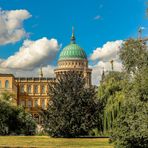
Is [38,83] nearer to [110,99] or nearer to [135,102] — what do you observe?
[110,99]

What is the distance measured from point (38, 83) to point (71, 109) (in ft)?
274

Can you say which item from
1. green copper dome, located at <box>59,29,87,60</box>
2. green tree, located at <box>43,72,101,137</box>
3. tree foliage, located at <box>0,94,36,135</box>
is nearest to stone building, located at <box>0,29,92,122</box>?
green copper dome, located at <box>59,29,87,60</box>

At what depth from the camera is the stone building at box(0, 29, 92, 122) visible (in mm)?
105938

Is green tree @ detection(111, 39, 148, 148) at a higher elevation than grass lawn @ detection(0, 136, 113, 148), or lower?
higher

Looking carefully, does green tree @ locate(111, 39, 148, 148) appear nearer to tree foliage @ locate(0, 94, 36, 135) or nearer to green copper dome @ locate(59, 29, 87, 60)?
tree foliage @ locate(0, 94, 36, 135)

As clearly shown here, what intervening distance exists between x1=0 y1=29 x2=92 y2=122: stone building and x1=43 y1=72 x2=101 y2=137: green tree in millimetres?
56699

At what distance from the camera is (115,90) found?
5231 cm

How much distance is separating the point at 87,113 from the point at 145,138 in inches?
697

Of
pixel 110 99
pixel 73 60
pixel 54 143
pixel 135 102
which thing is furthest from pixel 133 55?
pixel 73 60

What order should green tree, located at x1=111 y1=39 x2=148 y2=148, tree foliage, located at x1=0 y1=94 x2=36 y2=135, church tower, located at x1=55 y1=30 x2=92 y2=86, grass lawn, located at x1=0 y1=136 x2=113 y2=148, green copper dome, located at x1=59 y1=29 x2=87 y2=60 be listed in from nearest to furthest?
green tree, located at x1=111 y1=39 x2=148 y2=148 < grass lawn, located at x1=0 y1=136 x2=113 y2=148 < tree foliage, located at x1=0 y1=94 x2=36 y2=135 < church tower, located at x1=55 y1=30 x2=92 y2=86 < green copper dome, located at x1=59 y1=29 x2=87 y2=60

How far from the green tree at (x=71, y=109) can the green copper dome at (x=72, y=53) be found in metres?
98.6

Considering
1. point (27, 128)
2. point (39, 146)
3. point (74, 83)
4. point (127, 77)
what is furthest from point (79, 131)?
point (27, 128)

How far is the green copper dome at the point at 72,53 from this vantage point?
142925mm

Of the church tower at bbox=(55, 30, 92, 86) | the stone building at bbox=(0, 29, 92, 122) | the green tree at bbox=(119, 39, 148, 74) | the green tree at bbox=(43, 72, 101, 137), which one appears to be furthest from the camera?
the church tower at bbox=(55, 30, 92, 86)
